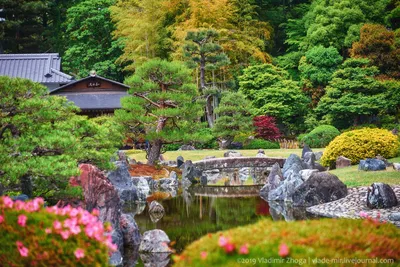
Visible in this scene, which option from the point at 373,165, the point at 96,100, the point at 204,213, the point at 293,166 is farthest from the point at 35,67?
the point at 204,213

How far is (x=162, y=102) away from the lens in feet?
64.2

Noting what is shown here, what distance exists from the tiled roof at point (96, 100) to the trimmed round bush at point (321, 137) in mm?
10613

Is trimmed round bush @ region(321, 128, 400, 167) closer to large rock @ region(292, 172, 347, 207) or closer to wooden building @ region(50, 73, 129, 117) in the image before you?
large rock @ region(292, 172, 347, 207)

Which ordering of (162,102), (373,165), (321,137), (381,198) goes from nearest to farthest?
(381,198) < (373,165) < (162,102) < (321,137)

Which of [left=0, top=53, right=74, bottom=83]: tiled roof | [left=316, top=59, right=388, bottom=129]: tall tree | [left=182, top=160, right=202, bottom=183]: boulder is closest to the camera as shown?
[left=182, top=160, right=202, bottom=183]: boulder

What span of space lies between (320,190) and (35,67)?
26.9 m

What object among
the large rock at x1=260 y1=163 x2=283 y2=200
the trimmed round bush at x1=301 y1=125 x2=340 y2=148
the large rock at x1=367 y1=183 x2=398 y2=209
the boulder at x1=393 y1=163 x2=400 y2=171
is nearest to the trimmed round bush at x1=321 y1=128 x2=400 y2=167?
the boulder at x1=393 y1=163 x2=400 y2=171

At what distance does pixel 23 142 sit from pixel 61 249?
4.69 m

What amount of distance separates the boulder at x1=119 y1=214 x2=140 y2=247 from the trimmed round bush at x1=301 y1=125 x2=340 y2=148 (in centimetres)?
1914

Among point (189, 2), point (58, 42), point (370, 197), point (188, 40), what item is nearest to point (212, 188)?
point (370, 197)

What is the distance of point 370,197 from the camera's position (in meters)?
11.5

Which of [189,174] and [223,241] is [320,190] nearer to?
[189,174]

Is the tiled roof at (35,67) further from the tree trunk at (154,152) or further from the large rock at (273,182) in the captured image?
the large rock at (273,182)

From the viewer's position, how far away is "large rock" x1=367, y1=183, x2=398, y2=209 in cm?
1122
